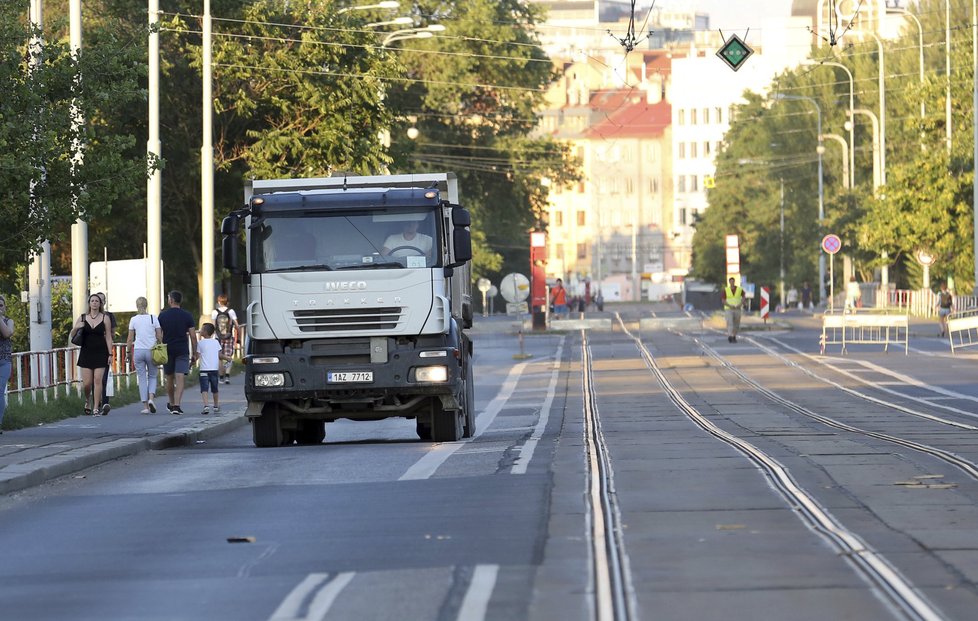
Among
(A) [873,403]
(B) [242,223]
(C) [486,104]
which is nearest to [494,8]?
(C) [486,104]

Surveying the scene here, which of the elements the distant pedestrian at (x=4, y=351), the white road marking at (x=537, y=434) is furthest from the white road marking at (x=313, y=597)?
the distant pedestrian at (x=4, y=351)

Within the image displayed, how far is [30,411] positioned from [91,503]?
33.1ft

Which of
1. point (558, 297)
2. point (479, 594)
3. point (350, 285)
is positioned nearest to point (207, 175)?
point (350, 285)

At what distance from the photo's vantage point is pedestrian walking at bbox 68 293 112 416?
25.1m

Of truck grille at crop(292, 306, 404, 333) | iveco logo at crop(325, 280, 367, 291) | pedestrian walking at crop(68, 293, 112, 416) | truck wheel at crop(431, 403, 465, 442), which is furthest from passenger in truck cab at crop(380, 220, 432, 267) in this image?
pedestrian walking at crop(68, 293, 112, 416)

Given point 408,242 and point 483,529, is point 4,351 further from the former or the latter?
point 483,529

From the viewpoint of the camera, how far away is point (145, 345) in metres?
26.5

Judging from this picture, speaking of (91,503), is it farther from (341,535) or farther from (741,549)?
(741,549)

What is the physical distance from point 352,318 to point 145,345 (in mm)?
7383

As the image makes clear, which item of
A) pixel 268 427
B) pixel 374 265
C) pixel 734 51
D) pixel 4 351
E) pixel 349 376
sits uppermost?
pixel 734 51

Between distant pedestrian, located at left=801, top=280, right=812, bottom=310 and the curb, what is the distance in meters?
81.9

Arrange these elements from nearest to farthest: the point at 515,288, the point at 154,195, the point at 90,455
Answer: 1. the point at 90,455
2. the point at 154,195
3. the point at 515,288

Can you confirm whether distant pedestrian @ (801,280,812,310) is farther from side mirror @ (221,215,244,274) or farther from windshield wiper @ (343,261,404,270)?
side mirror @ (221,215,244,274)

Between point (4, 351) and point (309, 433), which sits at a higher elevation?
point (4, 351)
